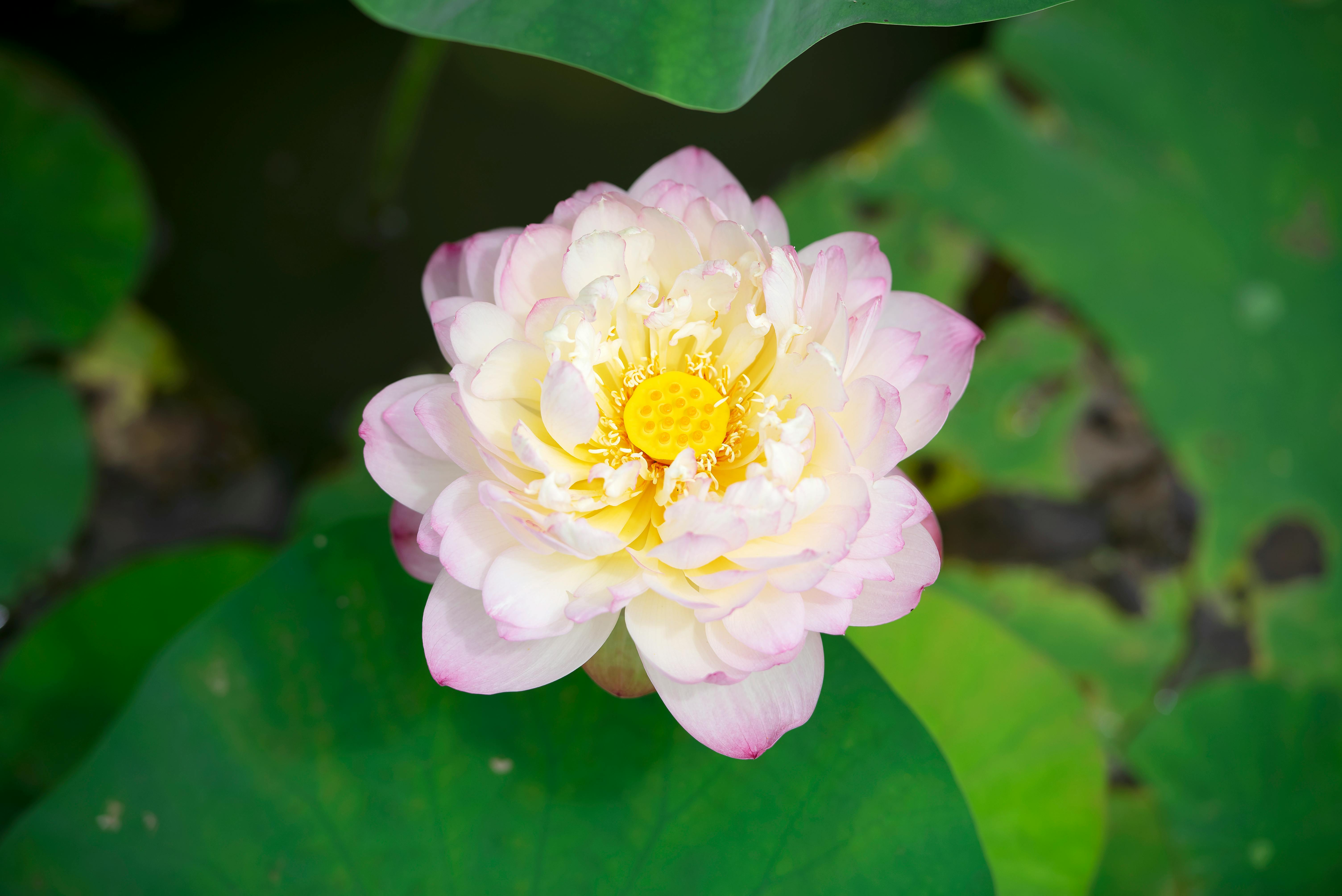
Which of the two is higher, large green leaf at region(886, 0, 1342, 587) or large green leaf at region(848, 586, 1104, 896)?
large green leaf at region(886, 0, 1342, 587)

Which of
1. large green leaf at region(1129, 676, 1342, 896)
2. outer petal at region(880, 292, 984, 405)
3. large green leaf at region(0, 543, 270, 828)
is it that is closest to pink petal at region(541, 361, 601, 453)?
outer petal at region(880, 292, 984, 405)

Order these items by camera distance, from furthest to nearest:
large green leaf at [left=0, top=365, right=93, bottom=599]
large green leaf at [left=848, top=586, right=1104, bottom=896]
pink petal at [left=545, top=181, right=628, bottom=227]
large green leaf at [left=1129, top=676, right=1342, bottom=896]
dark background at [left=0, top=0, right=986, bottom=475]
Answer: dark background at [left=0, top=0, right=986, bottom=475] → large green leaf at [left=0, top=365, right=93, bottom=599] → large green leaf at [left=1129, top=676, right=1342, bottom=896] → large green leaf at [left=848, top=586, right=1104, bottom=896] → pink petal at [left=545, top=181, right=628, bottom=227]

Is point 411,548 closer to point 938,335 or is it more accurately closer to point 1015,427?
point 938,335

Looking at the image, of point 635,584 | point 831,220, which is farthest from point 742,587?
point 831,220

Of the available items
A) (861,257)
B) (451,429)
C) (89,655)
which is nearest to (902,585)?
(861,257)

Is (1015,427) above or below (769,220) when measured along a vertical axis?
below

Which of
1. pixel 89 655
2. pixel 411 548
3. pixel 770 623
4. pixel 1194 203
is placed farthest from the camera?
pixel 1194 203

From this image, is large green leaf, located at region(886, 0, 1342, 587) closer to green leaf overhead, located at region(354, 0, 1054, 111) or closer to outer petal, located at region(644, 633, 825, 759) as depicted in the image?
green leaf overhead, located at region(354, 0, 1054, 111)
